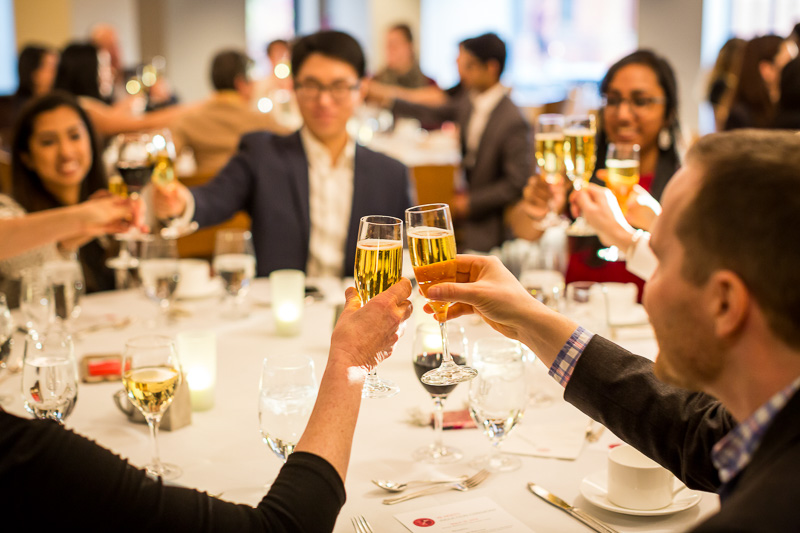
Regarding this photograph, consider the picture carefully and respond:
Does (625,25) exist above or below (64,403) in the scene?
above

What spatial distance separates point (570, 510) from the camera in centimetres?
131

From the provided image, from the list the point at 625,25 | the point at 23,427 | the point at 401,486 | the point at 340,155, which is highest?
the point at 625,25

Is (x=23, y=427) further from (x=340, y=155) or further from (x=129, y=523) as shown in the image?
(x=340, y=155)

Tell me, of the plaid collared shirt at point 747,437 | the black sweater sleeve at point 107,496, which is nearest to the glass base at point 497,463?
the black sweater sleeve at point 107,496

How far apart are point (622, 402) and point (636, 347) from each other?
2.67 feet

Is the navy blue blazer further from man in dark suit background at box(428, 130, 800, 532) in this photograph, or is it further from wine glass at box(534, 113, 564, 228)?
man in dark suit background at box(428, 130, 800, 532)

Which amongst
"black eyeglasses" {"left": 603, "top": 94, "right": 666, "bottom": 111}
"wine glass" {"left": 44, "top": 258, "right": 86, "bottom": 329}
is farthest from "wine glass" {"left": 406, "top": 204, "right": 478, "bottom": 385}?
"black eyeglasses" {"left": 603, "top": 94, "right": 666, "bottom": 111}

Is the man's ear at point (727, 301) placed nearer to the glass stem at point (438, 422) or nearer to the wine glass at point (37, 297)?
the glass stem at point (438, 422)

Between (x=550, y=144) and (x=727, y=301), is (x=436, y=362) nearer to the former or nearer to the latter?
(x=727, y=301)

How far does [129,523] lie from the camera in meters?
0.99

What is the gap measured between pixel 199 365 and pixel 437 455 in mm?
586

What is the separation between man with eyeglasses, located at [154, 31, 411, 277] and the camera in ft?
10.3

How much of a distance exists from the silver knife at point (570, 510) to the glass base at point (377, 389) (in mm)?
324

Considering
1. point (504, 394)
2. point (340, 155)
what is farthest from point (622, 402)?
point (340, 155)
